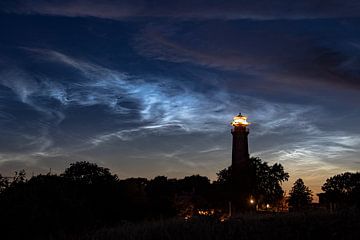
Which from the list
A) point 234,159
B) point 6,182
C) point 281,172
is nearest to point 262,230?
point 6,182

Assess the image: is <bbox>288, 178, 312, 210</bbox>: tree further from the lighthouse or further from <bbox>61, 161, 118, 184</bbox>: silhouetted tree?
<bbox>61, 161, 118, 184</bbox>: silhouetted tree

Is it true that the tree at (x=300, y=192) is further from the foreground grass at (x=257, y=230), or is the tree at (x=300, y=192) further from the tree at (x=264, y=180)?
the foreground grass at (x=257, y=230)

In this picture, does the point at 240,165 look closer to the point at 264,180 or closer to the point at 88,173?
the point at 264,180

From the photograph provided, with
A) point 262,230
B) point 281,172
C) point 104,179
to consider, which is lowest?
point 262,230

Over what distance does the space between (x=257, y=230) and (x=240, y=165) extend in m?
56.2

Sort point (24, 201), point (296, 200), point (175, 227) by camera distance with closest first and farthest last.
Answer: point (175, 227)
point (24, 201)
point (296, 200)

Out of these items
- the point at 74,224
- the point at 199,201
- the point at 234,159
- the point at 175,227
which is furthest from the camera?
the point at 199,201

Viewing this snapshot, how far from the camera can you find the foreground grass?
11.6m

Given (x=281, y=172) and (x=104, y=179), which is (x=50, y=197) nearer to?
(x=104, y=179)

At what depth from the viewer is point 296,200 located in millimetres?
101938

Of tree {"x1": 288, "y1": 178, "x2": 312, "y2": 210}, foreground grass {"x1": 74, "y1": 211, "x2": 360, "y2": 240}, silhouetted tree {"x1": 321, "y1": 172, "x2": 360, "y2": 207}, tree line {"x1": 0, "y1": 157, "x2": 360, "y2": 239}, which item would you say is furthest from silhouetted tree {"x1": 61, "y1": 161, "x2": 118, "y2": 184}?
tree {"x1": 288, "y1": 178, "x2": 312, "y2": 210}

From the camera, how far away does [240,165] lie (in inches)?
2667

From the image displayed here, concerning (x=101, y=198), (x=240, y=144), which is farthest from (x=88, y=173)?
(x=240, y=144)

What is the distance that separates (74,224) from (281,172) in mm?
57356
